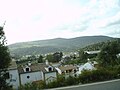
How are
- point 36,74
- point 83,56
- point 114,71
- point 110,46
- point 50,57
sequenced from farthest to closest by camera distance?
1. point 50,57
2. point 83,56
3. point 110,46
4. point 36,74
5. point 114,71

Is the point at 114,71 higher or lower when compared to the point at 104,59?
higher

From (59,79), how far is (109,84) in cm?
144

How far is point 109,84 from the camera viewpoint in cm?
552

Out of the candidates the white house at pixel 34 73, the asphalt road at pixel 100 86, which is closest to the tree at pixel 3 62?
the asphalt road at pixel 100 86

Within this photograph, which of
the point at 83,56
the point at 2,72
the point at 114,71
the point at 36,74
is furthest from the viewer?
the point at 83,56

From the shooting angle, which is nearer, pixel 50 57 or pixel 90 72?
pixel 90 72

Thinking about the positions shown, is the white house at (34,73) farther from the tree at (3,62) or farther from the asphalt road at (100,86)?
the asphalt road at (100,86)

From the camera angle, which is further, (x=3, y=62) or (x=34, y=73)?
(x=34, y=73)

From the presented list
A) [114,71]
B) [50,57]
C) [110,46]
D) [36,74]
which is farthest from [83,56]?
[114,71]

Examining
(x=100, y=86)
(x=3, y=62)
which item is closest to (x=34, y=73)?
(x=3, y=62)

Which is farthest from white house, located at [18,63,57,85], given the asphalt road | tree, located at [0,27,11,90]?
the asphalt road

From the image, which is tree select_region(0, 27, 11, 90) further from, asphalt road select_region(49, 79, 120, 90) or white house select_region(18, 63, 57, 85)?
white house select_region(18, 63, 57, 85)

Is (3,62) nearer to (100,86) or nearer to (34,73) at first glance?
(100,86)

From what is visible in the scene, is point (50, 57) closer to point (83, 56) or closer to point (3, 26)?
point (83, 56)
